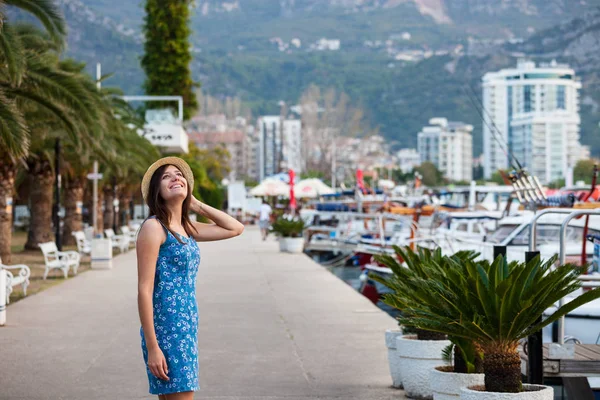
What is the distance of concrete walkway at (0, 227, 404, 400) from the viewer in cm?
1023

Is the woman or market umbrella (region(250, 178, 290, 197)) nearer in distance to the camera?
the woman

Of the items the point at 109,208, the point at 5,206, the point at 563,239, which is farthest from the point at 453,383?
the point at 109,208

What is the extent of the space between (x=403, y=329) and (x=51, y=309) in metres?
9.32

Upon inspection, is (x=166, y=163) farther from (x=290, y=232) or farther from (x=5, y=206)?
(x=290, y=232)

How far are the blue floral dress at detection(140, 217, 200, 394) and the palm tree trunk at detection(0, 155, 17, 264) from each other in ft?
70.3

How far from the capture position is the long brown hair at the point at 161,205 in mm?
5846

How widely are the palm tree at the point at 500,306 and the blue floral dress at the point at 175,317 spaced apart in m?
2.19

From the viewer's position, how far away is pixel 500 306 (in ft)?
23.0

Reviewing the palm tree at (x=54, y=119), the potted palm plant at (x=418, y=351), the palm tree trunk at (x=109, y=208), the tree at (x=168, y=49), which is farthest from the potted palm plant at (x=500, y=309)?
the tree at (x=168, y=49)

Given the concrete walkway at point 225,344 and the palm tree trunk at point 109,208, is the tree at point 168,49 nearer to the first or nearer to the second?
the palm tree trunk at point 109,208

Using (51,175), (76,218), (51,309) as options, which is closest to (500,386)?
(51,309)

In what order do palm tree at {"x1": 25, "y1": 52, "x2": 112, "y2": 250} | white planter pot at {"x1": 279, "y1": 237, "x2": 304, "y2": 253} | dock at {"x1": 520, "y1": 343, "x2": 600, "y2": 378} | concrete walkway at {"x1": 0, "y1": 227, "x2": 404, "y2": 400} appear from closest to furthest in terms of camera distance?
1. dock at {"x1": 520, "y1": 343, "x2": 600, "y2": 378}
2. concrete walkway at {"x1": 0, "y1": 227, "x2": 404, "y2": 400}
3. palm tree at {"x1": 25, "y1": 52, "x2": 112, "y2": 250}
4. white planter pot at {"x1": 279, "y1": 237, "x2": 304, "y2": 253}

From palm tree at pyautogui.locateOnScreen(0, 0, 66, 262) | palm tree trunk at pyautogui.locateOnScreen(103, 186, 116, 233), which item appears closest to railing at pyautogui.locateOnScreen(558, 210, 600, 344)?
palm tree at pyautogui.locateOnScreen(0, 0, 66, 262)

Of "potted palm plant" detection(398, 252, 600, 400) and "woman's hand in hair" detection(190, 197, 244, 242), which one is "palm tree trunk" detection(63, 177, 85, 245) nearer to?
"potted palm plant" detection(398, 252, 600, 400)
